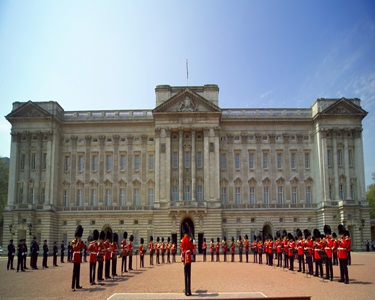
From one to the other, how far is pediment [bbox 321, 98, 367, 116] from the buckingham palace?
0.46 ft

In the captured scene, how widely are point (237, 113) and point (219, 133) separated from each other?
4830 millimetres

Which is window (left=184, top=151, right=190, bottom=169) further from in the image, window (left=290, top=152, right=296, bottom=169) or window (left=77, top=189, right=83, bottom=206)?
window (left=77, top=189, right=83, bottom=206)

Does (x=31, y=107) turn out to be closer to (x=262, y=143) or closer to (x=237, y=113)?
(x=237, y=113)

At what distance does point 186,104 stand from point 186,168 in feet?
29.6

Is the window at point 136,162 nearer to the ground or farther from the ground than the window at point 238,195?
farther from the ground

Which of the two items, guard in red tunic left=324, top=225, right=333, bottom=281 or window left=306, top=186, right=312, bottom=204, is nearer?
guard in red tunic left=324, top=225, right=333, bottom=281

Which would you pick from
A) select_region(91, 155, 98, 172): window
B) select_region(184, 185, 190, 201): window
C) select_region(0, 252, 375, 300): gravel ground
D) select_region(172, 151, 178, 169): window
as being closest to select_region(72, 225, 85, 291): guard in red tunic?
select_region(0, 252, 375, 300): gravel ground

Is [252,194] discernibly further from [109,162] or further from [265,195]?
[109,162]

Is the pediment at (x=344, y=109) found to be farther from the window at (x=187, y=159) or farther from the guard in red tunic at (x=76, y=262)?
the guard in red tunic at (x=76, y=262)

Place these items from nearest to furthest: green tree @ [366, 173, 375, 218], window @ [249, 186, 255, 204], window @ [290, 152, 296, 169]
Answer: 1. window @ [249, 186, 255, 204]
2. window @ [290, 152, 296, 169]
3. green tree @ [366, 173, 375, 218]

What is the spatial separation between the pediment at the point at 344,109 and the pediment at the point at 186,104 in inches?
617

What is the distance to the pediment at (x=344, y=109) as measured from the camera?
58.2m

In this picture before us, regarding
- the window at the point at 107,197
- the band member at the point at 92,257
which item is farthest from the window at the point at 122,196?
the band member at the point at 92,257

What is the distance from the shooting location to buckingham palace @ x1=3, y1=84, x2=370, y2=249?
186 feet
